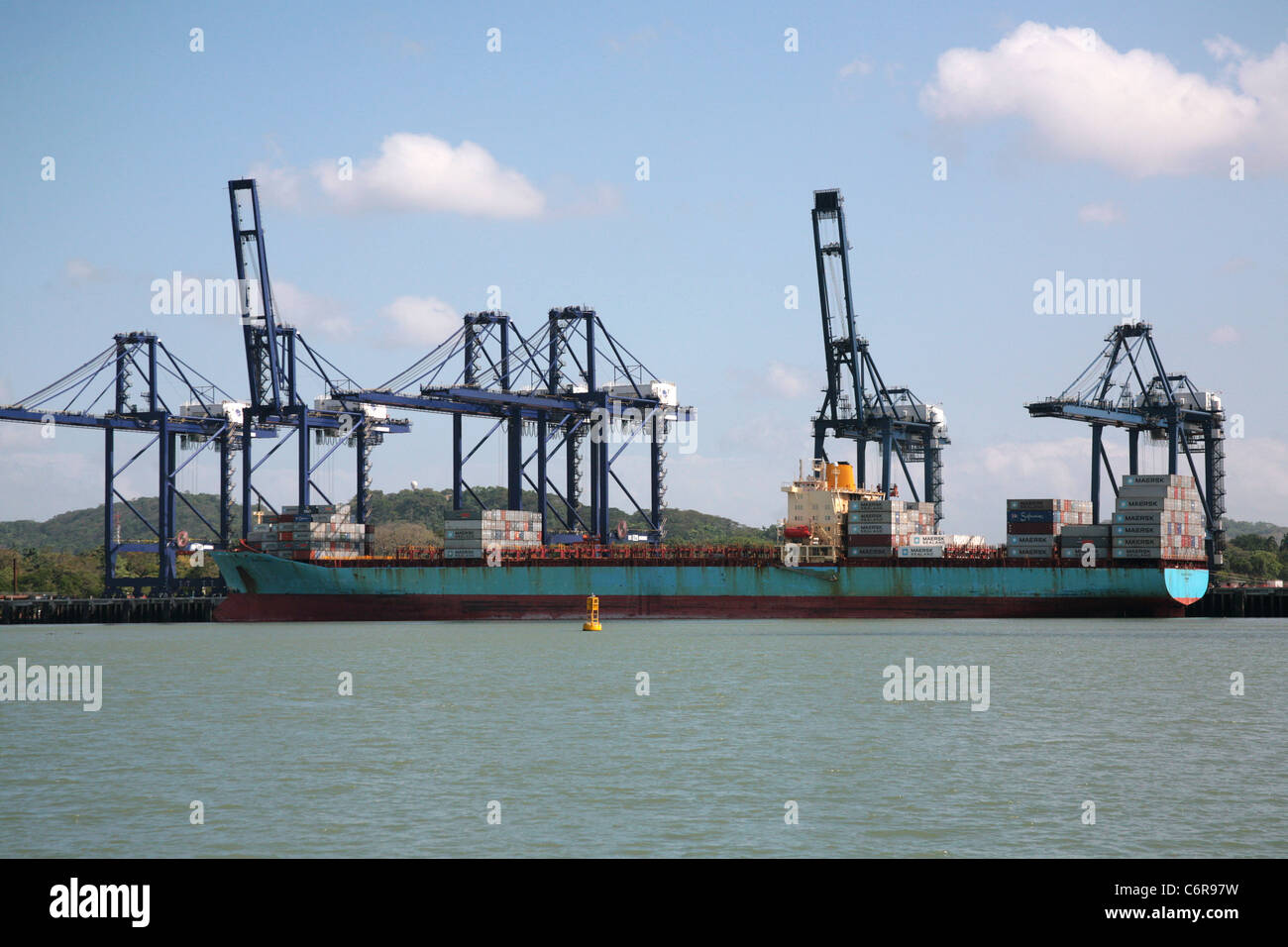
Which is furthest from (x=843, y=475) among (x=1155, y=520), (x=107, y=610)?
(x=107, y=610)

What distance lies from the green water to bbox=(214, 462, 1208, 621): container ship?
26.3m

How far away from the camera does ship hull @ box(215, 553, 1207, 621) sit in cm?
7288

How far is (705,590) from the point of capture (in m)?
74.8

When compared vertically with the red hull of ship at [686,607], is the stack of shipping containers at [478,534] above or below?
above

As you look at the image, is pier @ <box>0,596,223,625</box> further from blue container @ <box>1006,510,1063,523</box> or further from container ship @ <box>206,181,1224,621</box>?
blue container @ <box>1006,510,1063,523</box>

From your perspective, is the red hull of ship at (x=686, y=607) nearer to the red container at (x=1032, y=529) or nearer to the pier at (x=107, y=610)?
the red container at (x=1032, y=529)

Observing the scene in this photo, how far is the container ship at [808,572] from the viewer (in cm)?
7294

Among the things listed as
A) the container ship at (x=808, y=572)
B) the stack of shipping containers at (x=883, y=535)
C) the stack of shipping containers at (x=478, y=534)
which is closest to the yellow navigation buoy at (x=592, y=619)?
the container ship at (x=808, y=572)

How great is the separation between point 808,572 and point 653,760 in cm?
5045

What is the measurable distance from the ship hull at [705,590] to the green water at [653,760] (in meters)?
26.1

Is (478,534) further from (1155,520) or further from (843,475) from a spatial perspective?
(1155,520)

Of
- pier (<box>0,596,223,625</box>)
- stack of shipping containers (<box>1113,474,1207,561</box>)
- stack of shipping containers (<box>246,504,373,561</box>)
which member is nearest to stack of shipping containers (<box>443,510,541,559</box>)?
stack of shipping containers (<box>246,504,373,561</box>)
